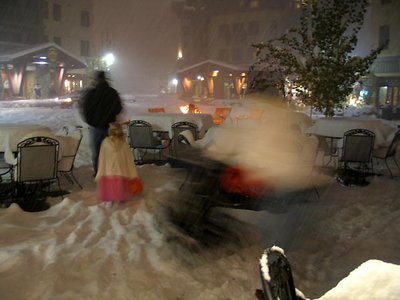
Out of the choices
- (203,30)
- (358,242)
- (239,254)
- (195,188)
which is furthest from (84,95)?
(203,30)

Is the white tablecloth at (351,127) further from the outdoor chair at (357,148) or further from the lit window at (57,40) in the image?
the lit window at (57,40)

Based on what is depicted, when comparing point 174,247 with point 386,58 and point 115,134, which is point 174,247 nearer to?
point 115,134

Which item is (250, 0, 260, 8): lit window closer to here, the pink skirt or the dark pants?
the dark pants

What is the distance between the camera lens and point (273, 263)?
218 cm

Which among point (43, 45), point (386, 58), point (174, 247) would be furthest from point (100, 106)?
point (386, 58)

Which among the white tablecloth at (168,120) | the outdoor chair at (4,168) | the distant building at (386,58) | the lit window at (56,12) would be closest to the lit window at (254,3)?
the distant building at (386,58)

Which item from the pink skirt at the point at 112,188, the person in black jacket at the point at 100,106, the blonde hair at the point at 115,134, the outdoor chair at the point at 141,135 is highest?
the person in black jacket at the point at 100,106

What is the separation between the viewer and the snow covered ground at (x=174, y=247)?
3.98 meters

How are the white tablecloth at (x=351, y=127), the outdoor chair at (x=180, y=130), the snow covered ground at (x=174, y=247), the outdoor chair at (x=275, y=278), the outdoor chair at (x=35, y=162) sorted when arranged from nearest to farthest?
the outdoor chair at (x=275, y=278) → the snow covered ground at (x=174, y=247) → the outdoor chair at (x=35, y=162) → the white tablecloth at (x=351, y=127) → the outdoor chair at (x=180, y=130)

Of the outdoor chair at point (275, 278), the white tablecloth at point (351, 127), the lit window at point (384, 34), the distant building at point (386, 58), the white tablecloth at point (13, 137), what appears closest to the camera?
the outdoor chair at point (275, 278)

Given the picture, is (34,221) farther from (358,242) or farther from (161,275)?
(358,242)

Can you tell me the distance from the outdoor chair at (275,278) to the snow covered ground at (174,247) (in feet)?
0.77

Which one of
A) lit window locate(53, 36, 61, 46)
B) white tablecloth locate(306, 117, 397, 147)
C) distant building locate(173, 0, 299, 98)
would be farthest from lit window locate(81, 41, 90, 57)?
white tablecloth locate(306, 117, 397, 147)

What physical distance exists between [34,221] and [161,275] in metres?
2.30
